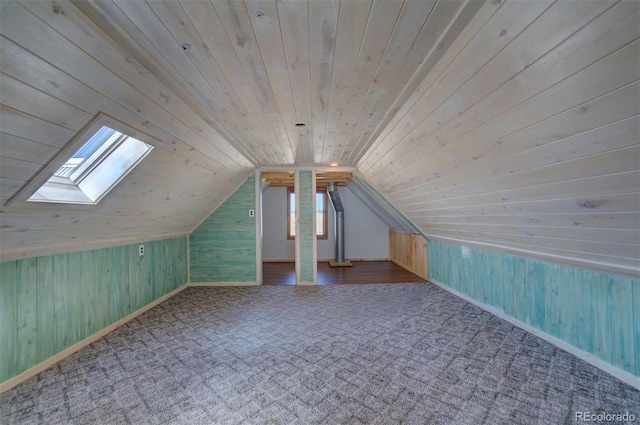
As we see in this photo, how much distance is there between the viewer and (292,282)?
4.88 meters

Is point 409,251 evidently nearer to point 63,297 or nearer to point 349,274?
point 349,274

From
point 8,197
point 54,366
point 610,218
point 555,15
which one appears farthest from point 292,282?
point 555,15

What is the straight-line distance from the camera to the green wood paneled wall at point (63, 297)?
6.43ft

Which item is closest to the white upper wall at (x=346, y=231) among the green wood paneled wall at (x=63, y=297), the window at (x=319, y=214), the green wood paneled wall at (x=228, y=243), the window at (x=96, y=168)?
the window at (x=319, y=214)

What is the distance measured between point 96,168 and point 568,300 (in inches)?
157

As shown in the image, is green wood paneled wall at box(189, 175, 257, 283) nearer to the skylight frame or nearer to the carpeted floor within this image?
the carpeted floor

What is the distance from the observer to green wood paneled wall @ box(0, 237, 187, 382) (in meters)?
1.96

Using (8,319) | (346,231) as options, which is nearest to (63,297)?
(8,319)

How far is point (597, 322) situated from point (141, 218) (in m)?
4.20

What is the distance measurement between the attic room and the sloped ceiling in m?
0.01

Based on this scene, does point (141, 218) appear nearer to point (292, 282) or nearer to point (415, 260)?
point (292, 282)

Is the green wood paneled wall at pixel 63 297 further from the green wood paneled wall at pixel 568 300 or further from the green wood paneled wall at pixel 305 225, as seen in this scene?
the green wood paneled wall at pixel 568 300

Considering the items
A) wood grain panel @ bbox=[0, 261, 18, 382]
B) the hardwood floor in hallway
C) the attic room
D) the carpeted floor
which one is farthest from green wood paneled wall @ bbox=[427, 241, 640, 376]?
wood grain panel @ bbox=[0, 261, 18, 382]

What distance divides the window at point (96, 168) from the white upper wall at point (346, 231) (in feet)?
16.8
